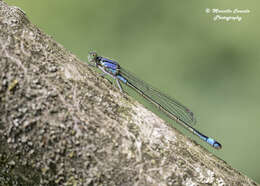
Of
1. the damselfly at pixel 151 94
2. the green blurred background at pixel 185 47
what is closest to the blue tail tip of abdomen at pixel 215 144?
the damselfly at pixel 151 94

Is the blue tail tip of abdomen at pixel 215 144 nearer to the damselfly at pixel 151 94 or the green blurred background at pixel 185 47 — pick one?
the damselfly at pixel 151 94

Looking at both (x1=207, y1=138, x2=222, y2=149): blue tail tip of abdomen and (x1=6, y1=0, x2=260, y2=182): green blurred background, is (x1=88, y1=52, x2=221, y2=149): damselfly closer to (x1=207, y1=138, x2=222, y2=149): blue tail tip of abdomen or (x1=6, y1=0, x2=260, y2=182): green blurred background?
(x1=207, y1=138, x2=222, y2=149): blue tail tip of abdomen

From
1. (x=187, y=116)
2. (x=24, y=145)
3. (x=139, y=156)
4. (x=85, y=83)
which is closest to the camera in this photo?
(x=24, y=145)

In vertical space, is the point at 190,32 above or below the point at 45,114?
above

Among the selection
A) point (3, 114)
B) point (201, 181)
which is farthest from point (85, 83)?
point (201, 181)

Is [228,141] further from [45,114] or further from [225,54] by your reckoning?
[45,114]

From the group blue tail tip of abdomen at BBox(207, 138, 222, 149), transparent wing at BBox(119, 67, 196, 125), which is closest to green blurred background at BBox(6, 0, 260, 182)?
transparent wing at BBox(119, 67, 196, 125)

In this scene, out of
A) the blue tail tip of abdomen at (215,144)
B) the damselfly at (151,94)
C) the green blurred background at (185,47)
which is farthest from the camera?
the green blurred background at (185,47)
